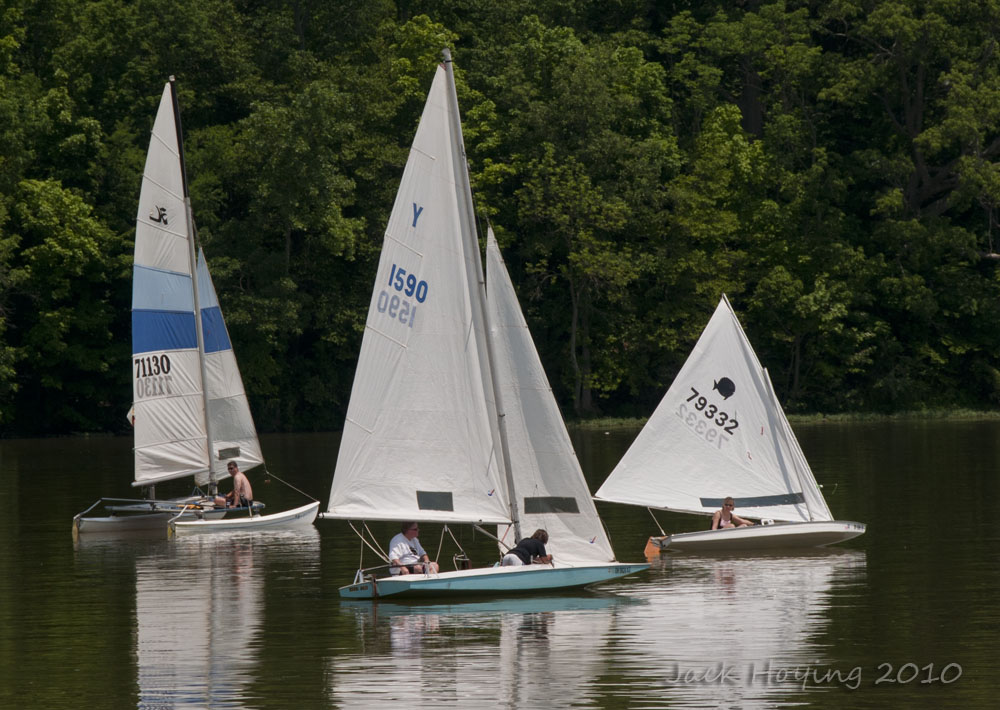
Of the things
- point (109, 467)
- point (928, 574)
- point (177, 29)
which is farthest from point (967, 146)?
point (928, 574)

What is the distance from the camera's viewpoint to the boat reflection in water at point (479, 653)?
20.8 m

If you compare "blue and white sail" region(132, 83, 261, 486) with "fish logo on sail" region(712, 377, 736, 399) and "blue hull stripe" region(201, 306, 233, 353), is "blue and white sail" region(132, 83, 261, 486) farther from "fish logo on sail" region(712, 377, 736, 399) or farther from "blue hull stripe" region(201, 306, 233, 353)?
"fish logo on sail" region(712, 377, 736, 399)

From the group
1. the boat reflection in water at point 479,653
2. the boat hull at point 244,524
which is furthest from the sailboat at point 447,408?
the boat hull at point 244,524

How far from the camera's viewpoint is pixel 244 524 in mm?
39688

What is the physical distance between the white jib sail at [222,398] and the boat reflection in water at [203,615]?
4.22 m

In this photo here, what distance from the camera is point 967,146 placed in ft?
264

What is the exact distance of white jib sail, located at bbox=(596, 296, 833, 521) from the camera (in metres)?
35.2

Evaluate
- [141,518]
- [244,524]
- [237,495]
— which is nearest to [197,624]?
[244,524]

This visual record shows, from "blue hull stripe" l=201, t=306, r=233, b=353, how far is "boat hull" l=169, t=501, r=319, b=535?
5.45 meters

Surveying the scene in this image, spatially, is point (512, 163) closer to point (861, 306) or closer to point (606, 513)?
point (861, 306)

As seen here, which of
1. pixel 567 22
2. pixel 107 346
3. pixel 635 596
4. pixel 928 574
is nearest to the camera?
pixel 635 596

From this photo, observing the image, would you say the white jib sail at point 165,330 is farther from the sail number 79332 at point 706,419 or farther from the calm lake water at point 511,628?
the sail number 79332 at point 706,419

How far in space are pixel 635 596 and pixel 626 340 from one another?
55988 millimetres

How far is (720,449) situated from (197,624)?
13.8 metres
